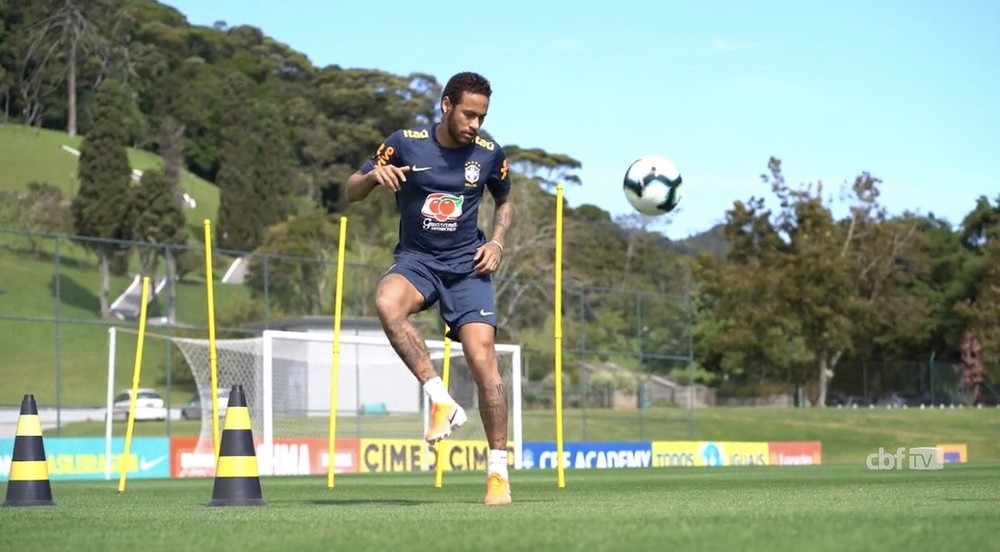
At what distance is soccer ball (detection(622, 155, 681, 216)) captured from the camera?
36.5ft

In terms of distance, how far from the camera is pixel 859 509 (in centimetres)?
621

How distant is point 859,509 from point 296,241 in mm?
63303

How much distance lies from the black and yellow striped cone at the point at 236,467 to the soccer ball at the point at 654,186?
4188 millimetres

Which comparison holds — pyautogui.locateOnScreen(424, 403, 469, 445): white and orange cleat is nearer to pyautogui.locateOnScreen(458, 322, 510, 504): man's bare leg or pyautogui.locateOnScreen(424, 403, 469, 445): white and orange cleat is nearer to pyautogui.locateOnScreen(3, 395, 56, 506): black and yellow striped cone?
pyautogui.locateOnScreen(458, 322, 510, 504): man's bare leg

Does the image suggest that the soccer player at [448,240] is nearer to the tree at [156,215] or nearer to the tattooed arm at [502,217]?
the tattooed arm at [502,217]

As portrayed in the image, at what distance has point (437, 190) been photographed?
27.1 ft

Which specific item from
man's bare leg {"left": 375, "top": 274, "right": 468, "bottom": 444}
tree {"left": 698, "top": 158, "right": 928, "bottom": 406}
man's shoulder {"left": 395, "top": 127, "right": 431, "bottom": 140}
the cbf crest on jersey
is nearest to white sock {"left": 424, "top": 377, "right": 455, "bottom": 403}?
man's bare leg {"left": 375, "top": 274, "right": 468, "bottom": 444}

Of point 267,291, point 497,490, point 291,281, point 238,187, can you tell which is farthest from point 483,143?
point 238,187

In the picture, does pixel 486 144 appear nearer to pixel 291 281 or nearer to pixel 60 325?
pixel 60 325

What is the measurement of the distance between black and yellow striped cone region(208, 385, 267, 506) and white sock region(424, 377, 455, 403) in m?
0.94

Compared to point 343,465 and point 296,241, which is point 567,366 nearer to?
point 343,465

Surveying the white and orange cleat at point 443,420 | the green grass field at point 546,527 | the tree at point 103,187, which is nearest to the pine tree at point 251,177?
the tree at point 103,187

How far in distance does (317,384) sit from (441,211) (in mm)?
21436

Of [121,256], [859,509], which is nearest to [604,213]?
[121,256]
